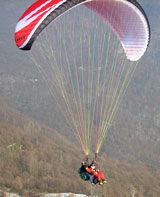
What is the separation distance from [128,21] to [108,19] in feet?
Result: 4.20

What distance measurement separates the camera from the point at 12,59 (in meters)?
144

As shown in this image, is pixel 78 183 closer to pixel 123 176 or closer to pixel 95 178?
pixel 123 176

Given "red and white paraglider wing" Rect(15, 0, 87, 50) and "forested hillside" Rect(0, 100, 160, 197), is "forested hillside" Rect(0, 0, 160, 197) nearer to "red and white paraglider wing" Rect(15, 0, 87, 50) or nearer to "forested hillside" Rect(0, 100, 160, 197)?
"forested hillside" Rect(0, 100, 160, 197)

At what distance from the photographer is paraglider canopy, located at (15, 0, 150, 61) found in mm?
12320

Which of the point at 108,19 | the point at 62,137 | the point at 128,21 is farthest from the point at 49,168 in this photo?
the point at 128,21

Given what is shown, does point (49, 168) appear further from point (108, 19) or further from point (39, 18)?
point (39, 18)

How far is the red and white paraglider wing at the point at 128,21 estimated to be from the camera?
48.0 feet

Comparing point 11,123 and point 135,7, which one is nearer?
point 135,7

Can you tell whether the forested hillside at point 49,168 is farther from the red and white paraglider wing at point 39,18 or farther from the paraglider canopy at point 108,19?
the red and white paraglider wing at point 39,18

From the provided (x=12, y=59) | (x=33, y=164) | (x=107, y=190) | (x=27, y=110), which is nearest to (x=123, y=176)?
(x=107, y=190)

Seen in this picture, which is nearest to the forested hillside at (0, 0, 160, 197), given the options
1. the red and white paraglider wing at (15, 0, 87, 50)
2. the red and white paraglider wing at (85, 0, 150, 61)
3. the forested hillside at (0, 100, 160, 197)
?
the forested hillside at (0, 100, 160, 197)

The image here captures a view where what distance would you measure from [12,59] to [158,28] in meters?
70.6

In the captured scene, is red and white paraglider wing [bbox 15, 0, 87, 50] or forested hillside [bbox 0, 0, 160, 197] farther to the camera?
forested hillside [bbox 0, 0, 160, 197]

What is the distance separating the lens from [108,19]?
16406 mm
